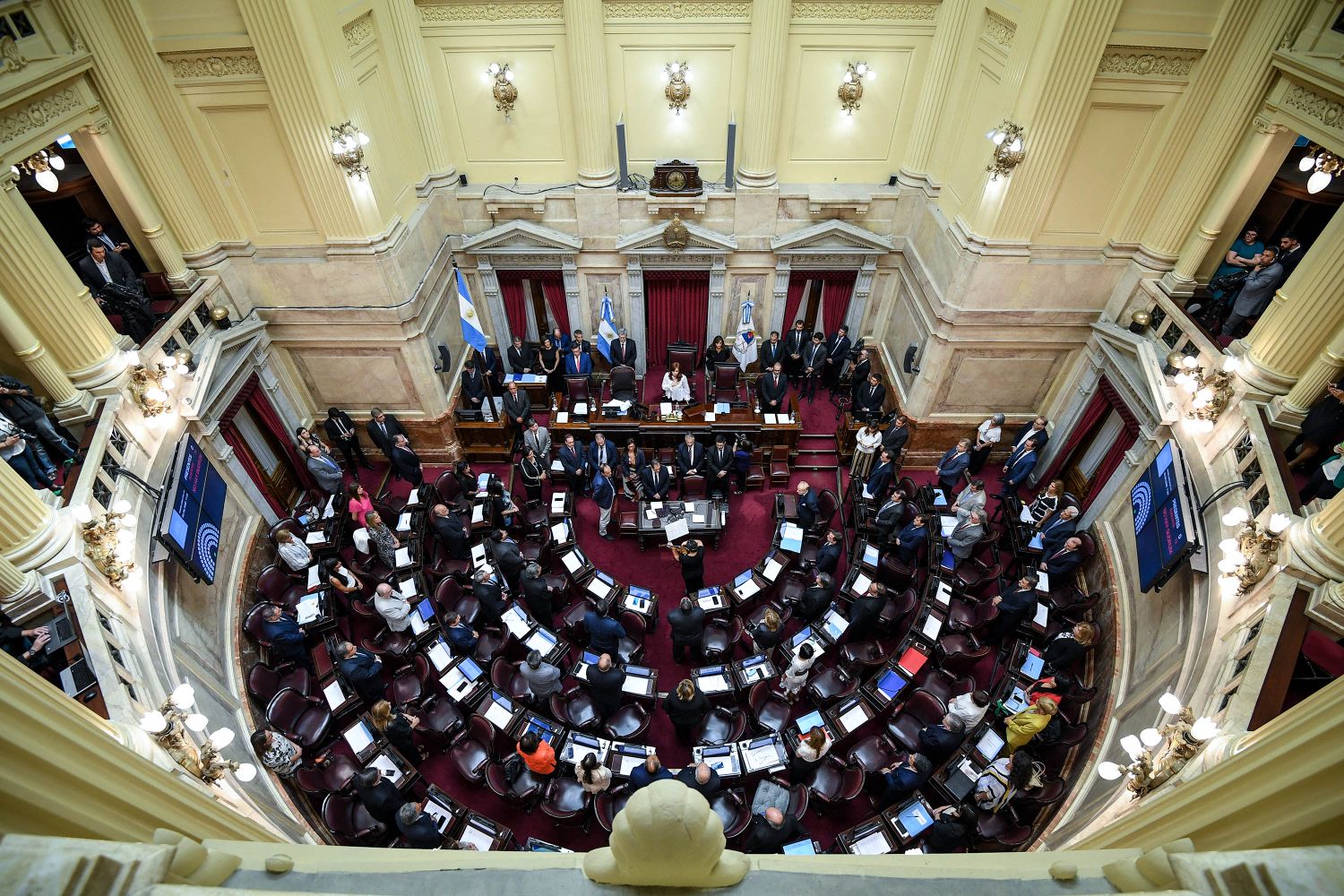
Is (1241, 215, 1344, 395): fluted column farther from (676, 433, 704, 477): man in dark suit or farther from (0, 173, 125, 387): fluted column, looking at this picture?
(0, 173, 125, 387): fluted column

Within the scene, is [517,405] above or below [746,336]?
below

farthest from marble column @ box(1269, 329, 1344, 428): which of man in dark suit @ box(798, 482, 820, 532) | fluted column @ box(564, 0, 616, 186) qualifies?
fluted column @ box(564, 0, 616, 186)

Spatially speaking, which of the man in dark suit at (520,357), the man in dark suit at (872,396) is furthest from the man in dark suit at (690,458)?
the man in dark suit at (520,357)

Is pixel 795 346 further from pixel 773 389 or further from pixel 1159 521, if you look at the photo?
pixel 1159 521

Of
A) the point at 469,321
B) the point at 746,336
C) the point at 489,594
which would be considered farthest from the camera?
the point at 746,336

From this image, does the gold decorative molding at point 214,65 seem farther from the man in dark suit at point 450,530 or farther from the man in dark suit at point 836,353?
the man in dark suit at point 836,353

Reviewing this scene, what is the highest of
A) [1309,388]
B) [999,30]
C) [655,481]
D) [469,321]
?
[999,30]

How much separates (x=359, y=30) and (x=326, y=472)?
722 centimetres

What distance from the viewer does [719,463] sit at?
12.4m

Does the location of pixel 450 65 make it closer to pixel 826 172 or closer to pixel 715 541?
pixel 826 172

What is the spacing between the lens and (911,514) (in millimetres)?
11281

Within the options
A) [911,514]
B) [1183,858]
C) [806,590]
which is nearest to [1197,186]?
[911,514]

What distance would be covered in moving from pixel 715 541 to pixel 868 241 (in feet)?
22.3

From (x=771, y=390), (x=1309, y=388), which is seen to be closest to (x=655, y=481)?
(x=771, y=390)
